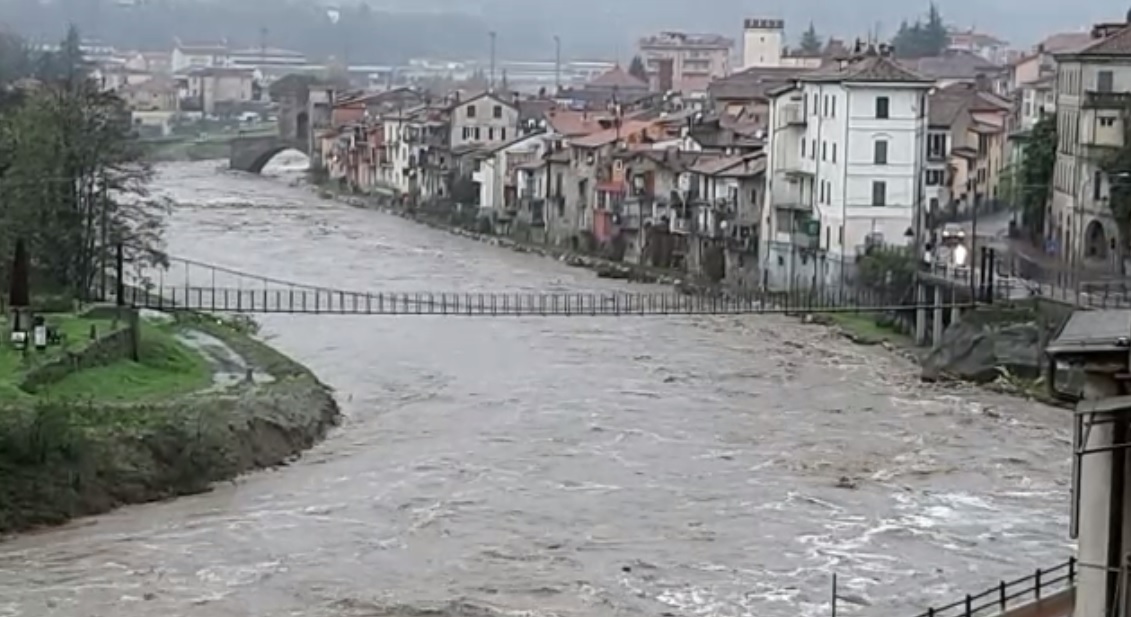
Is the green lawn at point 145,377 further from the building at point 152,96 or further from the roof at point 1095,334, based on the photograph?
the building at point 152,96

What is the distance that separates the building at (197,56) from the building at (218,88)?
44.5 feet

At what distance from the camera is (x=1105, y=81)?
1730 cm

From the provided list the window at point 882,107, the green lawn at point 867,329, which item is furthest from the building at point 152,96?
the green lawn at point 867,329

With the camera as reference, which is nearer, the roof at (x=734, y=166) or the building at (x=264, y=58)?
the roof at (x=734, y=166)

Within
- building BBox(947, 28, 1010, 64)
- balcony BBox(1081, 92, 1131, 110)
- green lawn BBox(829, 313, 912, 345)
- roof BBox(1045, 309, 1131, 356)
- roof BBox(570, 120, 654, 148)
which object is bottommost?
green lawn BBox(829, 313, 912, 345)

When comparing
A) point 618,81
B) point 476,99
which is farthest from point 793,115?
point 618,81

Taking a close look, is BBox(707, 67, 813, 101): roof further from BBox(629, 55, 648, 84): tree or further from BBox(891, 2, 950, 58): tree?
BBox(891, 2, 950, 58): tree

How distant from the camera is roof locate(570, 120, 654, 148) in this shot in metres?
23.5

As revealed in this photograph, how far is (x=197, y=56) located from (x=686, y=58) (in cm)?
3682

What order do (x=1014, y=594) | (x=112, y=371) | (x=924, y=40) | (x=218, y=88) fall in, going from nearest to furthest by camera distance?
(x=1014, y=594)
(x=112, y=371)
(x=924, y=40)
(x=218, y=88)

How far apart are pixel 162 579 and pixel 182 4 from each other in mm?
105337

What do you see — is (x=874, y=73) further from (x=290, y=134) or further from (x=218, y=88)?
(x=218, y=88)

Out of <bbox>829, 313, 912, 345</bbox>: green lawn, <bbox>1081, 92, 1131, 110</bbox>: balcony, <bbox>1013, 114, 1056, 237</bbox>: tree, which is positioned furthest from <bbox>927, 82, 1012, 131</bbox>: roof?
<bbox>829, 313, 912, 345</bbox>: green lawn

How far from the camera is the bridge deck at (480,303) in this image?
1598 centimetres
